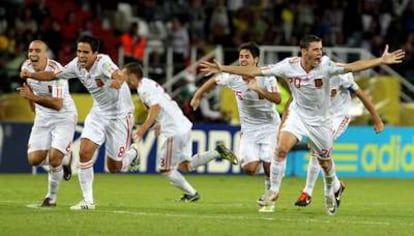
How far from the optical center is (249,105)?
17578mm

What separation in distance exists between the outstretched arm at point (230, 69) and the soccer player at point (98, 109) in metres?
1.30

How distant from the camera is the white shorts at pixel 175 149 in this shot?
1844 cm

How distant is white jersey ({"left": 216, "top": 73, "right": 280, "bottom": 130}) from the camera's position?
17391 mm

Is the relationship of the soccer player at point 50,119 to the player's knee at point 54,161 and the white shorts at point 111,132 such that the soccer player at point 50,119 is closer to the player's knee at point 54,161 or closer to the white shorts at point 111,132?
the player's knee at point 54,161

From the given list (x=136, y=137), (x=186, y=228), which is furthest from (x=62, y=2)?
(x=186, y=228)

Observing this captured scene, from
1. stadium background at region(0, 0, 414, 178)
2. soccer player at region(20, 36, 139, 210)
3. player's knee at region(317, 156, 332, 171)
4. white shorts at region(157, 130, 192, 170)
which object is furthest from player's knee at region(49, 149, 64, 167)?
stadium background at region(0, 0, 414, 178)

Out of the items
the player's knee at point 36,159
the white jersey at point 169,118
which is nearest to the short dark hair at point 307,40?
the player's knee at point 36,159

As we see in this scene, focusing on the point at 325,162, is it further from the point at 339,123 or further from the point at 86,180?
the point at 86,180

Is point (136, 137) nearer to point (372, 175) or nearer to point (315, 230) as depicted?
point (315, 230)

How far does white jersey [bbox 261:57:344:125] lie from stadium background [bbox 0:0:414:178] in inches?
415

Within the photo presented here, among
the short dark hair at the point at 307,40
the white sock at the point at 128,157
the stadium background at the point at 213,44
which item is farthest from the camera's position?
the stadium background at the point at 213,44

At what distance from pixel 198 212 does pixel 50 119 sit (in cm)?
248

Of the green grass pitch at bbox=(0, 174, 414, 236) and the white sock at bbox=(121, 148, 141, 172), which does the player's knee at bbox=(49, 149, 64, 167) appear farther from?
the white sock at bbox=(121, 148, 141, 172)

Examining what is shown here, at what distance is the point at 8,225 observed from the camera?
520 inches
